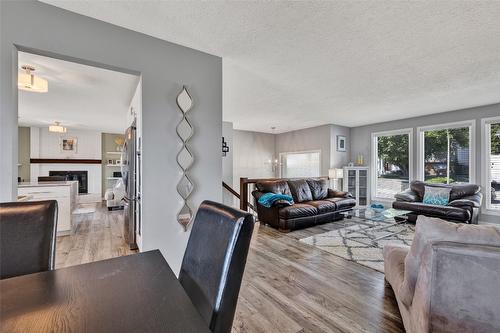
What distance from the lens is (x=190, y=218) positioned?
2404 millimetres

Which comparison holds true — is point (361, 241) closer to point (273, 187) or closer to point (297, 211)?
point (297, 211)

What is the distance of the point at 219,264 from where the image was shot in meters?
0.91

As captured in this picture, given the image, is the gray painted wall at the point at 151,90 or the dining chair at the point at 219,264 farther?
the gray painted wall at the point at 151,90

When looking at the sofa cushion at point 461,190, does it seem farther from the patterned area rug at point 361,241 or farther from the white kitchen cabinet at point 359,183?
the white kitchen cabinet at point 359,183

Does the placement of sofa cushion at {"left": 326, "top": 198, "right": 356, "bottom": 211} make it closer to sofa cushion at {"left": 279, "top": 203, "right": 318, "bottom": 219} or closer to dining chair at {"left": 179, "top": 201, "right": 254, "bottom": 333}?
sofa cushion at {"left": 279, "top": 203, "right": 318, "bottom": 219}

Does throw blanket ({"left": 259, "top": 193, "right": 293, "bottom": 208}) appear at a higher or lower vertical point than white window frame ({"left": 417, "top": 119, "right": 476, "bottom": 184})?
lower

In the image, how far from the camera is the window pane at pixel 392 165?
19.6ft

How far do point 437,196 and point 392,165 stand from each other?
5.09 feet

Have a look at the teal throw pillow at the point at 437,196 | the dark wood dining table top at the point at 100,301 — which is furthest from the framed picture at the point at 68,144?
the teal throw pillow at the point at 437,196

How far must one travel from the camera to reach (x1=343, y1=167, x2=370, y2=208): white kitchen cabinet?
21.6ft

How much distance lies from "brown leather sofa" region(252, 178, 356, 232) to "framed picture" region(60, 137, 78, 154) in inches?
248

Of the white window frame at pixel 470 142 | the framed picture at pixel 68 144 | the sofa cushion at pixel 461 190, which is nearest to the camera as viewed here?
the sofa cushion at pixel 461 190

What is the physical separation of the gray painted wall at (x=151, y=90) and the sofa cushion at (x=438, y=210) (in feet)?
14.2

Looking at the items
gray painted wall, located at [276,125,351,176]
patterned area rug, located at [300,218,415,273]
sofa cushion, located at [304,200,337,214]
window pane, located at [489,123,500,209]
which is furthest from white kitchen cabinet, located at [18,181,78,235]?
window pane, located at [489,123,500,209]
